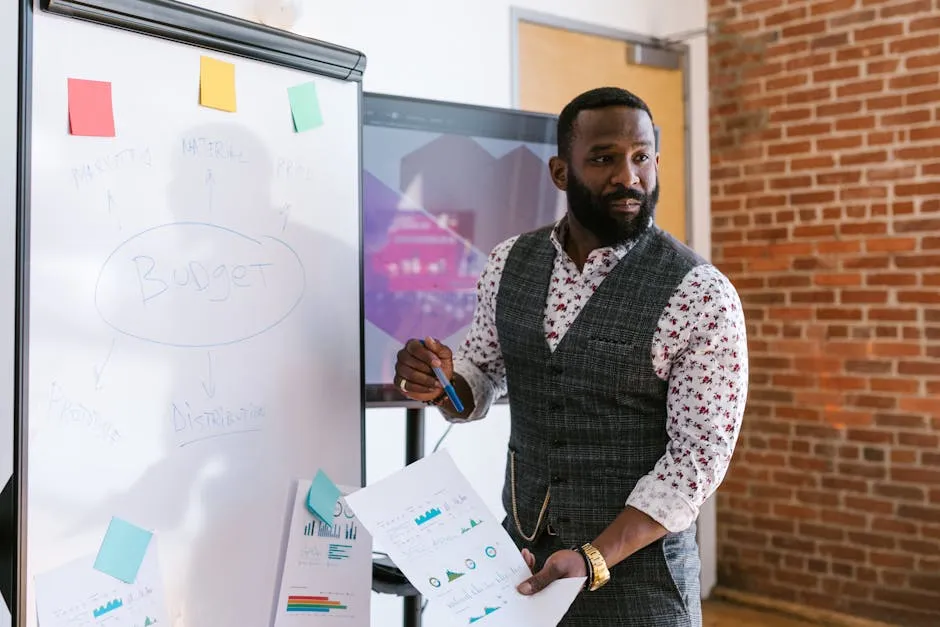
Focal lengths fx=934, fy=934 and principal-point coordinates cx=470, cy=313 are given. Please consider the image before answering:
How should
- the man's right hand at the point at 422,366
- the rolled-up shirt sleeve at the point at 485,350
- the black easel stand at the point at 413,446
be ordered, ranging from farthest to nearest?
the black easel stand at the point at 413,446 → the rolled-up shirt sleeve at the point at 485,350 → the man's right hand at the point at 422,366

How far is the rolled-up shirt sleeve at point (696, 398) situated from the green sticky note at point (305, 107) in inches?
26.1

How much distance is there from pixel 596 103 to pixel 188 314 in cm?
72

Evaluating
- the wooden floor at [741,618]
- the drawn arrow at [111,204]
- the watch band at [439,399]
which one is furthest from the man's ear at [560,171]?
the wooden floor at [741,618]

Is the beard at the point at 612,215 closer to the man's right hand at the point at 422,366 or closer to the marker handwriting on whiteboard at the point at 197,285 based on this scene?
the man's right hand at the point at 422,366

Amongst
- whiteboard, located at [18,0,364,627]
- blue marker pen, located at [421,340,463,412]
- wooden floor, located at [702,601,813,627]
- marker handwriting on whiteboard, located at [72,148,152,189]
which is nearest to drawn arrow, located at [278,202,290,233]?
whiteboard, located at [18,0,364,627]

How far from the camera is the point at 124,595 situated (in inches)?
51.0

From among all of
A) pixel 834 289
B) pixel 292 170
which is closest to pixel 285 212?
pixel 292 170

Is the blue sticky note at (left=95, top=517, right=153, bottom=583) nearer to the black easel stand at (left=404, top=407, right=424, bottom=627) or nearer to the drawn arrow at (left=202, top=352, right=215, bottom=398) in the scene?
the drawn arrow at (left=202, top=352, right=215, bottom=398)

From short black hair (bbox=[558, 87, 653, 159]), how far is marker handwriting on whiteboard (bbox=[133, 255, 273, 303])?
54cm

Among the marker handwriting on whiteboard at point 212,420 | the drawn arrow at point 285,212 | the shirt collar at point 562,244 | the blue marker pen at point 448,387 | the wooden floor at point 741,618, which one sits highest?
the drawn arrow at point 285,212

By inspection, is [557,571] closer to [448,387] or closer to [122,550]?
[448,387]

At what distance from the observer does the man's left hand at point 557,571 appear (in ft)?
4.39

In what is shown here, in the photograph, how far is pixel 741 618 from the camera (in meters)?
3.50

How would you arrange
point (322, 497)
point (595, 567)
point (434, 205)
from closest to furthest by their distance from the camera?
point (595, 567)
point (322, 497)
point (434, 205)
